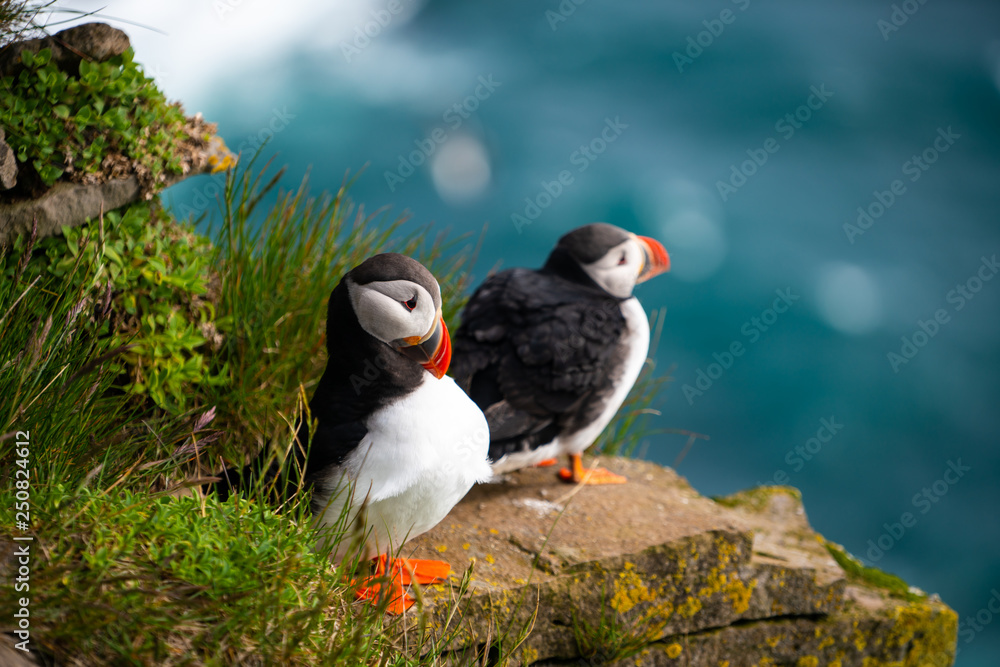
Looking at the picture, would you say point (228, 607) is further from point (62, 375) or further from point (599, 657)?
point (599, 657)

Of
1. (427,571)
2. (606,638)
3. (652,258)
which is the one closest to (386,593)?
(427,571)

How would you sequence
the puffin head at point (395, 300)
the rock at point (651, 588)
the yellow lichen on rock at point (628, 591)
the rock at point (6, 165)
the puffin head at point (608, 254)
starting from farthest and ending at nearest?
the puffin head at point (608, 254)
the yellow lichen on rock at point (628, 591)
the rock at point (651, 588)
the rock at point (6, 165)
the puffin head at point (395, 300)

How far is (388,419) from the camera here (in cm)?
287

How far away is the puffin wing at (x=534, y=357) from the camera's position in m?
3.98

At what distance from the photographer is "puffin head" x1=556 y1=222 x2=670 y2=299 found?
4.45 m

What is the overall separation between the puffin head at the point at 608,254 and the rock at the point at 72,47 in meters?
2.47

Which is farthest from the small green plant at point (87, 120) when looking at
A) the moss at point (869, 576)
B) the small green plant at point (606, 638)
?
the moss at point (869, 576)

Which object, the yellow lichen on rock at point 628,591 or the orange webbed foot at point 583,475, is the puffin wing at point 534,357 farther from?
the yellow lichen on rock at point 628,591

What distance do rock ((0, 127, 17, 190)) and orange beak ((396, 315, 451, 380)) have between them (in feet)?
5.53

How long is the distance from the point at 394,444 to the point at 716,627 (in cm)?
233

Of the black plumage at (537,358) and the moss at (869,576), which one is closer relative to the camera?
the black plumage at (537,358)

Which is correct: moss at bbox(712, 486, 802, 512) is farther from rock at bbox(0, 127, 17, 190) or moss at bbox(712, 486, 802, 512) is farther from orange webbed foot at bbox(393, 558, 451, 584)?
rock at bbox(0, 127, 17, 190)

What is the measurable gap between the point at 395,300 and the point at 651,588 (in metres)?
2.05

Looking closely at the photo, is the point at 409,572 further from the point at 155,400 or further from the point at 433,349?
the point at 155,400
